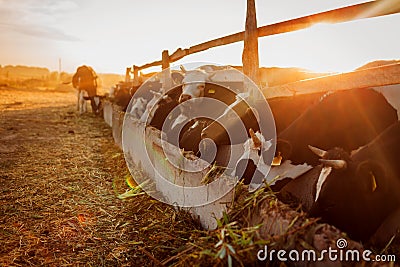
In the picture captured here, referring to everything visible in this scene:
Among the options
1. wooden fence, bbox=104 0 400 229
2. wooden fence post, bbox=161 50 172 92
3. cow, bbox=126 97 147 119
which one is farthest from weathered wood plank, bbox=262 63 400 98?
cow, bbox=126 97 147 119

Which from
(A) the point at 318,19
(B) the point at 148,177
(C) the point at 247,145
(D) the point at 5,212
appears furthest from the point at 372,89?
(D) the point at 5,212

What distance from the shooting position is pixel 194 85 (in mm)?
6375

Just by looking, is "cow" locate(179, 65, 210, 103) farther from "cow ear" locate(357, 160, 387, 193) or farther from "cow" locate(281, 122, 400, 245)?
"cow ear" locate(357, 160, 387, 193)

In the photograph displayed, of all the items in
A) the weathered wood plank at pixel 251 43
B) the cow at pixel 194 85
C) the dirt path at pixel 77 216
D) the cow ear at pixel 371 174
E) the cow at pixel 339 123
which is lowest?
the dirt path at pixel 77 216

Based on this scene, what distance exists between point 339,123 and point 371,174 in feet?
5.16

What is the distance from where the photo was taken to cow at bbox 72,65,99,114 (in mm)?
15852

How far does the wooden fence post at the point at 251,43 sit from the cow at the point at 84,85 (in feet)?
38.5

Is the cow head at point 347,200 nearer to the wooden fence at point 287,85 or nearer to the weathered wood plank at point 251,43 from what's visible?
the wooden fence at point 287,85

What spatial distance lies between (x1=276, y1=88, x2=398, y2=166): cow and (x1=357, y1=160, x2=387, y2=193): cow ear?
40.2 inches

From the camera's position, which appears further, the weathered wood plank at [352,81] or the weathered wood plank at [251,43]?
the weathered wood plank at [251,43]

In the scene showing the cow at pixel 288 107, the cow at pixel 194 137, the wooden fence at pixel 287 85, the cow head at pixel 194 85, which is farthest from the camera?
the cow head at pixel 194 85

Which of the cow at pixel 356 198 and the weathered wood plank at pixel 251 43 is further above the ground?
the weathered wood plank at pixel 251 43

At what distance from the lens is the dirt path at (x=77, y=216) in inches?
120

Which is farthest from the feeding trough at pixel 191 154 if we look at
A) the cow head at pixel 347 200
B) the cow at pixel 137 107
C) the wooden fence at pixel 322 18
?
the cow at pixel 137 107
